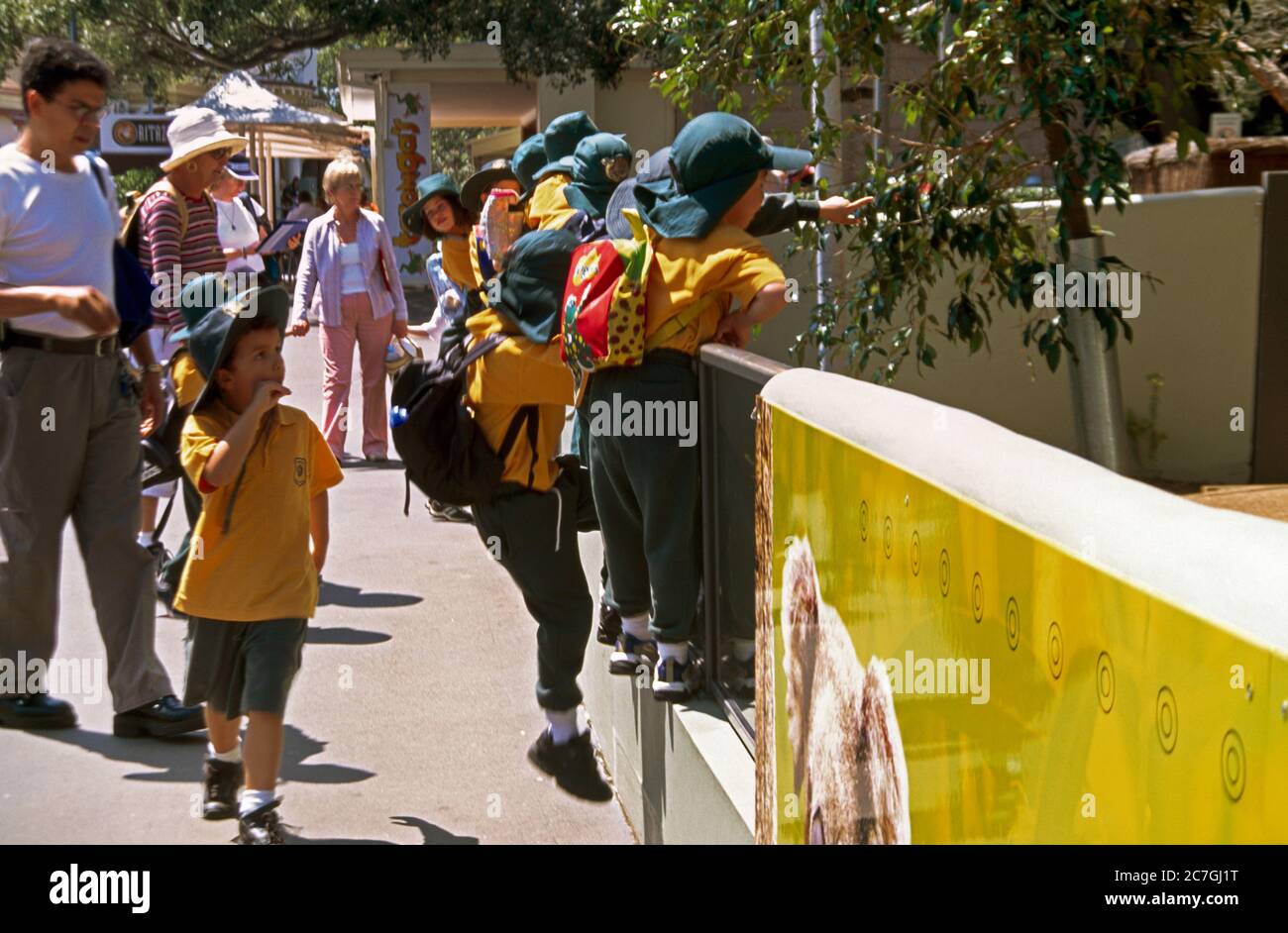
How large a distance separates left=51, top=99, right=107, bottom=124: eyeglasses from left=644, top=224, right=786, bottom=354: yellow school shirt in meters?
2.05

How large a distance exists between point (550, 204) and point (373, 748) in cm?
205

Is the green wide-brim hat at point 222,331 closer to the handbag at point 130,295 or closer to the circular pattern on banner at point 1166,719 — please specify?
the handbag at point 130,295

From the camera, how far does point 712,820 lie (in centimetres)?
424

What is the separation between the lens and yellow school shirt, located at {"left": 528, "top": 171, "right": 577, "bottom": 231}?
20.1 feet

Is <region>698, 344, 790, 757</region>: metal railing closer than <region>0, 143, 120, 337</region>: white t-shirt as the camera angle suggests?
Yes

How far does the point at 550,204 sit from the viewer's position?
6273 mm

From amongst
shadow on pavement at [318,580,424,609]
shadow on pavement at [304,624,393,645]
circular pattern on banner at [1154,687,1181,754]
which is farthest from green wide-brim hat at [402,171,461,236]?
circular pattern on banner at [1154,687,1181,754]

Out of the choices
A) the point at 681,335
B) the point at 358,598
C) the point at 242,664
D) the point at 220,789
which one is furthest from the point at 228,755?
the point at 358,598

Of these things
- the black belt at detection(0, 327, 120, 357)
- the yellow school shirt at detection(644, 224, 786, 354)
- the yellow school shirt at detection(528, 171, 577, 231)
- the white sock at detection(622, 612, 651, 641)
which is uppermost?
the yellow school shirt at detection(528, 171, 577, 231)

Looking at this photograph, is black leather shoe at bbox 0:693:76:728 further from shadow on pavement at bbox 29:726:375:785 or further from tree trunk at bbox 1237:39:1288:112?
tree trunk at bbox 1237:39:1288:112

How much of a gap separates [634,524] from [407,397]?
0.78m

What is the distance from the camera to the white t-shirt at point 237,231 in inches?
397

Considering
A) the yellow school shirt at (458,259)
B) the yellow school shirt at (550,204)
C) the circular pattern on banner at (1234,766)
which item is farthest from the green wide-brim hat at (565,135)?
the circular pattern on banner at (1234,766)

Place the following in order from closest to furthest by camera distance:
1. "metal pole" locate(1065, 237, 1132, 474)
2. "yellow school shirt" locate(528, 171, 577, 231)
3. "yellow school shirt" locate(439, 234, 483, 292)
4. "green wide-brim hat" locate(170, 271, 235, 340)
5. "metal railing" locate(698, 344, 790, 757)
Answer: "metal railing" locate(698, 344, 790, 757), "green wide-brim hat" locate(170, 271, 235, 340), "yellow school shirt" locate(528, 171, 577, 231), "yellow school shirt" locate(439, 234, 483, 292), "metal pole" locate(1065, 237, 1132, 474)
